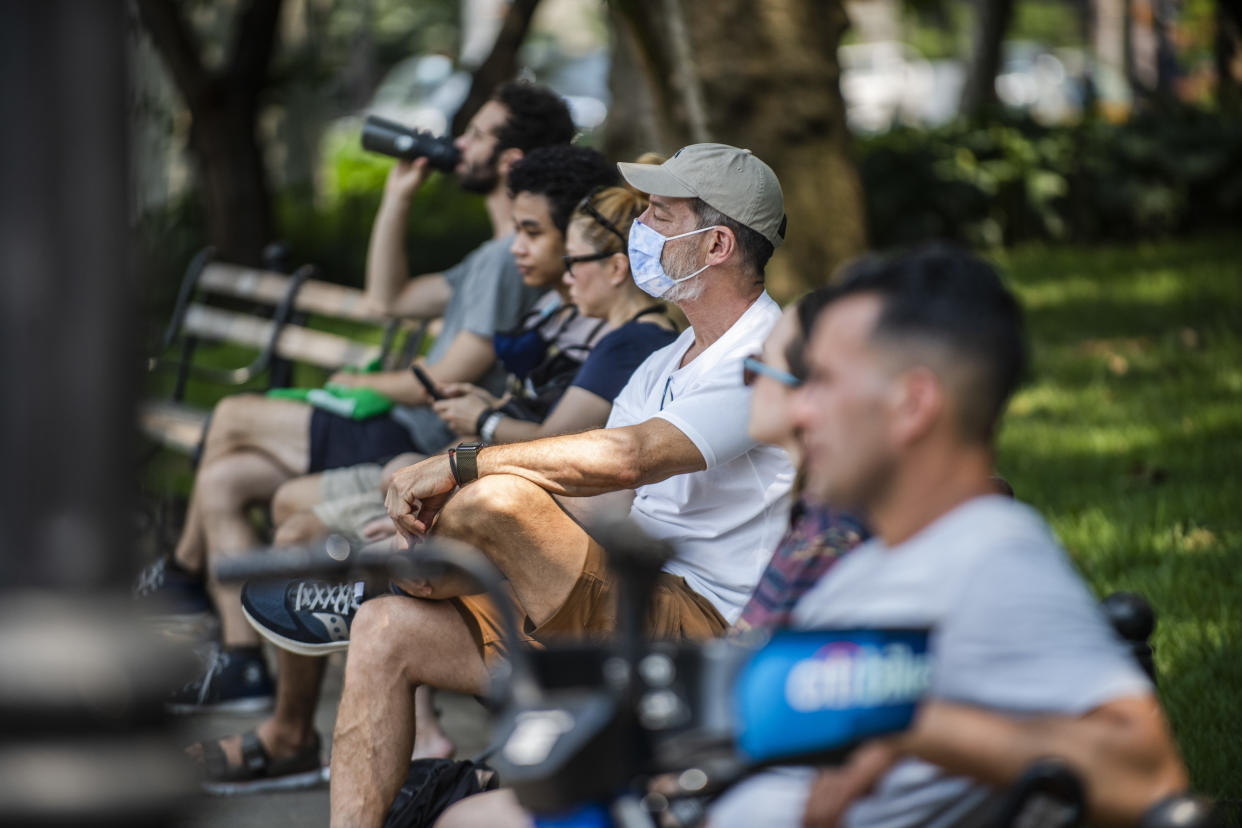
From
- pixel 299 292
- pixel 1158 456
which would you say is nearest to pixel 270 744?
pixel 299 292

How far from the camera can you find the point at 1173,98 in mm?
16797

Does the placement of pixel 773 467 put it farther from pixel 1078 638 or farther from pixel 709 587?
pixel 1078 638

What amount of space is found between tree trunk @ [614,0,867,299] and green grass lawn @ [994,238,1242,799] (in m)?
1.51

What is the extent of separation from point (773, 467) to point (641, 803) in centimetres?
131

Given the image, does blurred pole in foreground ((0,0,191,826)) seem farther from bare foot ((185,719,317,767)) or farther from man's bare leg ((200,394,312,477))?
man's bare leg ((200,394,312,477))

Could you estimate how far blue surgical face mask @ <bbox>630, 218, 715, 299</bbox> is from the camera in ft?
11.5

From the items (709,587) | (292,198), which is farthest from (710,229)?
(292,198)

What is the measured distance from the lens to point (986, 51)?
18375mm

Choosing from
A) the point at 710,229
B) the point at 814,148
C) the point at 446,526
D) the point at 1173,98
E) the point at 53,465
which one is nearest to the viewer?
the point at 53,465

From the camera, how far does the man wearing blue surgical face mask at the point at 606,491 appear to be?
125 inches

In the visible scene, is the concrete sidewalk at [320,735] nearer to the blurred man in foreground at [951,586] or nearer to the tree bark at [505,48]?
the blurred man in foreground at [951,586]

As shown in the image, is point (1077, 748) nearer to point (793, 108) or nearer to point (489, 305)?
point (489, 305)

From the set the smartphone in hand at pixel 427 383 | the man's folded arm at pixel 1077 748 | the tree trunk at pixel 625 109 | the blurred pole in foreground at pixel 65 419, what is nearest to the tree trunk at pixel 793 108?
the tree trunk at pixel 625 109

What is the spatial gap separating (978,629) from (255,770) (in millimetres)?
3015
